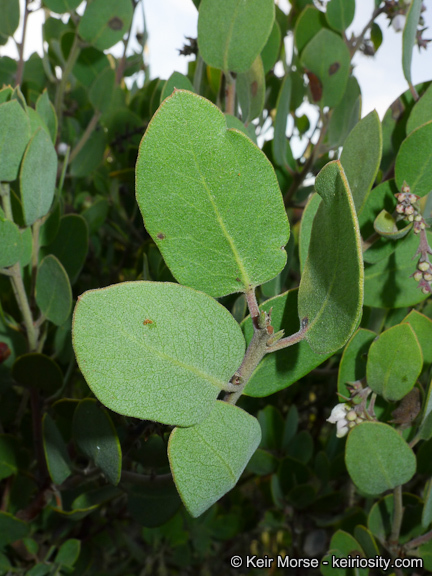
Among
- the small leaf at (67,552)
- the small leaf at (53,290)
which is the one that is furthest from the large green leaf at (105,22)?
the small leaf at (67,552)


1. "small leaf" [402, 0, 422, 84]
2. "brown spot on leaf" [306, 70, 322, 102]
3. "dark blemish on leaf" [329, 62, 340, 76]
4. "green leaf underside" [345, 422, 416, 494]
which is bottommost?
"green leaf underside" [345, 422, 416, 494]

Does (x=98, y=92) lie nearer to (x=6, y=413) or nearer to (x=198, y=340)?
(x=6, y=413)

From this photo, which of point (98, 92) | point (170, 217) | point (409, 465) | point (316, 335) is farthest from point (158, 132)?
point (98, 92)

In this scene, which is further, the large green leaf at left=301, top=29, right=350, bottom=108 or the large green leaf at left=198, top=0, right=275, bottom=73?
the large green leaf at left=301, top=29, right=350, bottom=108

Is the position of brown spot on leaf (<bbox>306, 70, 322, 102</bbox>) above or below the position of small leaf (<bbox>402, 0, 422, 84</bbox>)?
below

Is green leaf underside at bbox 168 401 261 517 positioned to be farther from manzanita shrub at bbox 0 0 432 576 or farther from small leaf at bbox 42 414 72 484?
small leaf at bbox 42 414 72 484

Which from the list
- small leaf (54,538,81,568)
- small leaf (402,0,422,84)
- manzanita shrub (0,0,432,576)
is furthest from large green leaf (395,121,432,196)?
small leaf (54,538,81,568)
